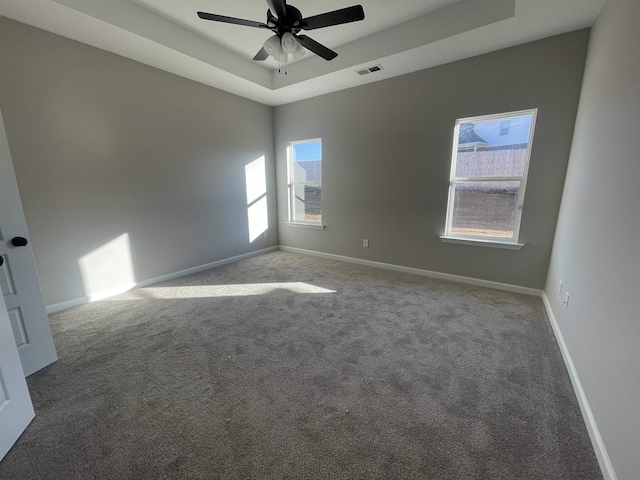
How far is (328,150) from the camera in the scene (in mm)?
4410

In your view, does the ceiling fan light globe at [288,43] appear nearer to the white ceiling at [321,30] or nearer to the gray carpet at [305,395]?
the white ceiling at [321,30]

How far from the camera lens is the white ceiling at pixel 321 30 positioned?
7.51 ft

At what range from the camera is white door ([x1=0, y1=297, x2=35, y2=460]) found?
129cm

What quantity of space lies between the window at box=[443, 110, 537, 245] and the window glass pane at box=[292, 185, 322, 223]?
7.37 ft

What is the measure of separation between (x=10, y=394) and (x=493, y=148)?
4544 mm

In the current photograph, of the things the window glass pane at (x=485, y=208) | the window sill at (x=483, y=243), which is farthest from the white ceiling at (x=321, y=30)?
the window sill at (x=483, y=243)

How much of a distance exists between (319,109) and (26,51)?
339 cm

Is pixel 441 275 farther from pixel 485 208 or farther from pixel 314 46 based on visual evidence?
pixel 314 46

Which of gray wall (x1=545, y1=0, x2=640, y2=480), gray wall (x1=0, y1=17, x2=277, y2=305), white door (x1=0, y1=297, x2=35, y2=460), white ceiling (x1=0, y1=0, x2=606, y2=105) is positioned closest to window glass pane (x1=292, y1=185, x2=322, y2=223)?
gray wall (x1=0, y1=17, x2=277, y2=305)

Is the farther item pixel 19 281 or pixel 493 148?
pixel 493 148

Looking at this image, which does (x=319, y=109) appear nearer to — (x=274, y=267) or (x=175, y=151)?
(x=175, y=151)

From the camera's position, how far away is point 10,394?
53.2 inches

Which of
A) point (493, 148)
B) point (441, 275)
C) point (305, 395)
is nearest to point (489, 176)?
point (493, 148)

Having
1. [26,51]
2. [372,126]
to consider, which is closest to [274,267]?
[372,126]
